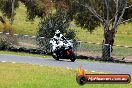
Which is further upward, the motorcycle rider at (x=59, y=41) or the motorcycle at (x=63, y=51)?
the motorcycle rider at (x=59, y=41)

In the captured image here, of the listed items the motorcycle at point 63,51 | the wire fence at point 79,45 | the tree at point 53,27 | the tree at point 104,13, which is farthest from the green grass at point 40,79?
the tree at point 53,27

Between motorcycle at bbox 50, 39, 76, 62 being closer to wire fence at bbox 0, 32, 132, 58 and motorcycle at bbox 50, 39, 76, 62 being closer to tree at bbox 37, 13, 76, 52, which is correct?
wire fence at bbox 0, 32, 132, 58

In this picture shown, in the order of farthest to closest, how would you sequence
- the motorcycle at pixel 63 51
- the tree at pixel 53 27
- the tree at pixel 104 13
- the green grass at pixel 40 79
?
the tree at pixel 104 13 < the tree at pixel 53 27 < the motorcycle at pixel 63 51 < the green grass at pixel 40 79

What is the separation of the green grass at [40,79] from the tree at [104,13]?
42.7ft

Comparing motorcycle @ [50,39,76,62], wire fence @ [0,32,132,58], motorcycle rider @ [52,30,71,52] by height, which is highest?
motorcycle rider @ [52,30,71,52]

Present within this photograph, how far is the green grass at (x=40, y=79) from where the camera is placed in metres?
11.2

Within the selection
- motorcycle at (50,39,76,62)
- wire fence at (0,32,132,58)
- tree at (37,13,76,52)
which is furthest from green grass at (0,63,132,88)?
tree at (37,13,76,52)

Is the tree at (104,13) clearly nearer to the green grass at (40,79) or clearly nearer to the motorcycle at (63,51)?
the motorcycle at (63,51)

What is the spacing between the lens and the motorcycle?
875 inches

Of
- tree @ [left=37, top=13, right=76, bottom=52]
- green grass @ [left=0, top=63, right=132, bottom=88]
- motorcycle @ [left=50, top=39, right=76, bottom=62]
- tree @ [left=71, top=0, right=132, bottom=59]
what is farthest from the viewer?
tree @ [left=71, top=0, right=132, bottom=59]

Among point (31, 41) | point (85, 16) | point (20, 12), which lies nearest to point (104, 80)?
point (31, 41)

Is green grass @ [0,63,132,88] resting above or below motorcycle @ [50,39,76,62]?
above

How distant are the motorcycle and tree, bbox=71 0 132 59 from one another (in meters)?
5.32

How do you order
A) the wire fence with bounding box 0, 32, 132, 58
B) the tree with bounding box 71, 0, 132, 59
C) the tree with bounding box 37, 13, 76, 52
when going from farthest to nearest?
the tree with bounding box 71, 0, 132, 59 → the tree with bounding box 37, 13, 76, 52 → the wire fence with bounding box 0, 32, 132, 58
